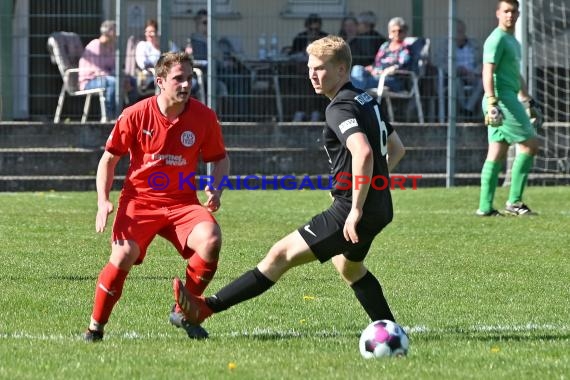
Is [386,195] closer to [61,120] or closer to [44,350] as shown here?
[44,350]

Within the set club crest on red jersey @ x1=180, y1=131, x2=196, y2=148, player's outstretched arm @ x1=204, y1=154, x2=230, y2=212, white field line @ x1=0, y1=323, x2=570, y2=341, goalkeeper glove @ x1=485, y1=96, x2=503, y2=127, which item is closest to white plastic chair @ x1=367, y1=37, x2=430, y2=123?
goalkeeper glove @ x1=485, y1=96, x2=503, y2=127

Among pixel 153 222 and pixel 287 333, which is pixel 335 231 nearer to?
pixel 287 333

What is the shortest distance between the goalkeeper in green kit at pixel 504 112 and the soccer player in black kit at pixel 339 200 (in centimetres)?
660

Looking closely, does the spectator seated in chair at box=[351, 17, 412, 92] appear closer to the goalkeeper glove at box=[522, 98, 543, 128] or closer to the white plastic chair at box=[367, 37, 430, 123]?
the white plastic chair at box=[367, 37, 430, 123]

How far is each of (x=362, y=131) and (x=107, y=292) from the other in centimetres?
156

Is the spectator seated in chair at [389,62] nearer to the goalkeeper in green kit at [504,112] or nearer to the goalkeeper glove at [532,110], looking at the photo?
the goalkeeper glove at [532,110]

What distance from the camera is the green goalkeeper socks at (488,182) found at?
530 inches

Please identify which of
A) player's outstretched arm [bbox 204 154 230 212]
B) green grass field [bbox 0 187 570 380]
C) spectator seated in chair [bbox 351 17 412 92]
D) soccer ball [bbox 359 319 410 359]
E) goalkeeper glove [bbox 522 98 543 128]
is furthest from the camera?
spectator seated in chair [bbox 351 17 412 92]

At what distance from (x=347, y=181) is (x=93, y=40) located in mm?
11430

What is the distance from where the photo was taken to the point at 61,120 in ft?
58.3

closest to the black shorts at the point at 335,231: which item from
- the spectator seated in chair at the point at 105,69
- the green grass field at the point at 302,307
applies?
the green grass field at the point at 302,307

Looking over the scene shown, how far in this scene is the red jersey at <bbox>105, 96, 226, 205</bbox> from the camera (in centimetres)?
724

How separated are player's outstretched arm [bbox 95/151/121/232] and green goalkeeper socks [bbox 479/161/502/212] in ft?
22.6

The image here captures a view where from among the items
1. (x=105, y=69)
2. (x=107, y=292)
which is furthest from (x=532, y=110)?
(x=107, y=292)
